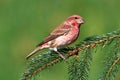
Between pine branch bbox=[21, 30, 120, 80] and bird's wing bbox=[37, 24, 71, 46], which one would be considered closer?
pine branch bbox=[21, 30, 120, 80]

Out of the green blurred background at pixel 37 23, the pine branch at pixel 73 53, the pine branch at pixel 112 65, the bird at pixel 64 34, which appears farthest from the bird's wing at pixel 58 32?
the green blurred background at pixel 37 23

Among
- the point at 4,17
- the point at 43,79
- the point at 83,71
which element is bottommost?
the point at 83,71

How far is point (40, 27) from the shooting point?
40.1 feet

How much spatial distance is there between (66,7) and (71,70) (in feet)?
25.8

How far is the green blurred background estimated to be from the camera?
10.7m

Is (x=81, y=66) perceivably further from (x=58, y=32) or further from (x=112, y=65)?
(x=58, y=32)

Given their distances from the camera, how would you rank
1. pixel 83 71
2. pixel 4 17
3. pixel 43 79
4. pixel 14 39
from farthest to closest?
1. pixel 4 17
2. pixel 14 39
3. pixel 43 79
4. pixel 83 71

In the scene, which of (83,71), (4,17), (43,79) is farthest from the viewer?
(4,17)

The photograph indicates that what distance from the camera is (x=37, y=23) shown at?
41.0ft

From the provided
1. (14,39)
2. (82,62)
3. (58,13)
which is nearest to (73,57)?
(82,62)

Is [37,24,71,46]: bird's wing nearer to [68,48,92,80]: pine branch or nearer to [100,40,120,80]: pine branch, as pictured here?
[68,48,92,80]: pine branch

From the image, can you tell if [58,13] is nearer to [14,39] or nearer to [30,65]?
[14,39]

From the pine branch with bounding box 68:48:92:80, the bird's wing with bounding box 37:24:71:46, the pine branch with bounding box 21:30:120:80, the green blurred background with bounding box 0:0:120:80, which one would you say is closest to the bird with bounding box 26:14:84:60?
the bird's wing with bounding box 37:24:71:46

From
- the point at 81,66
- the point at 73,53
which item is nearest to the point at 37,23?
the point at 73,53
